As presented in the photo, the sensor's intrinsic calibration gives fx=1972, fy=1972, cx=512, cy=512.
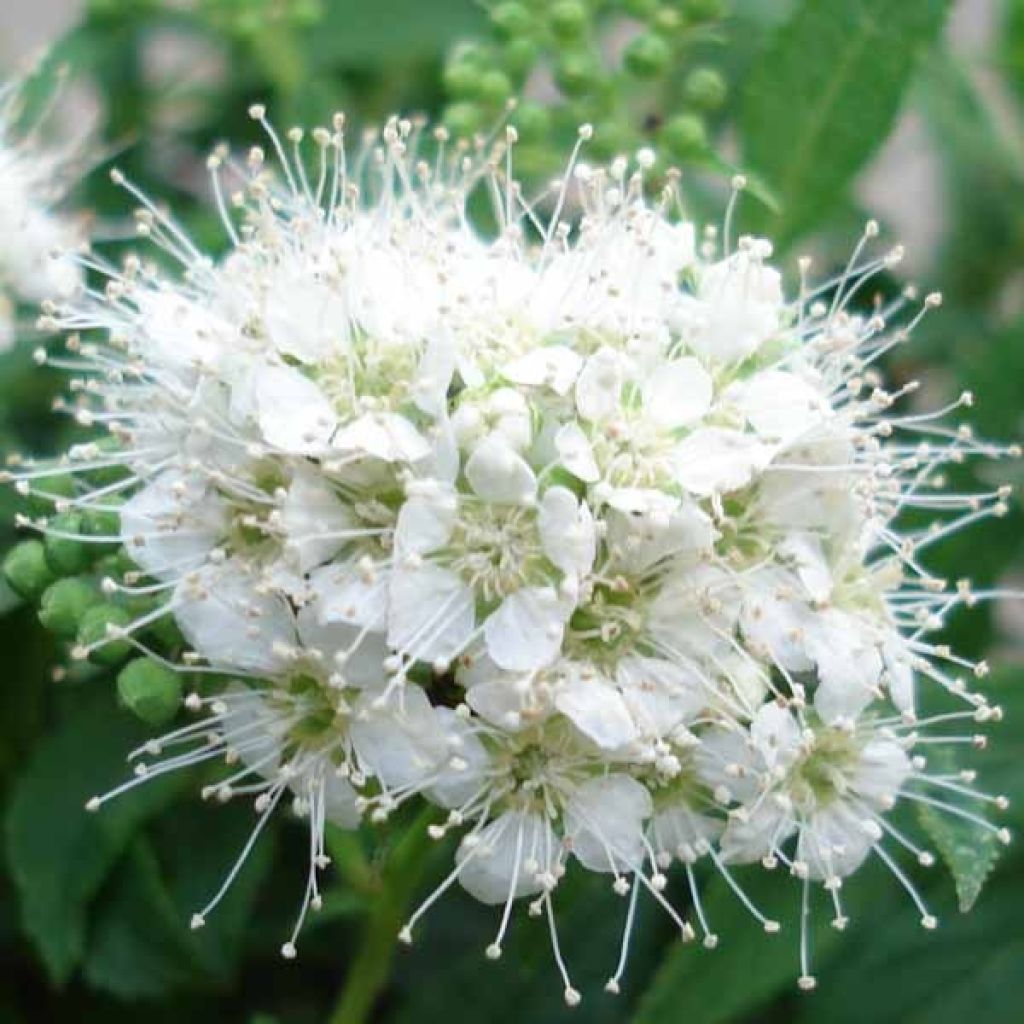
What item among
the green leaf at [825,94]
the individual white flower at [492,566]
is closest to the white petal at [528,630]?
the individual white flower at [492,566]

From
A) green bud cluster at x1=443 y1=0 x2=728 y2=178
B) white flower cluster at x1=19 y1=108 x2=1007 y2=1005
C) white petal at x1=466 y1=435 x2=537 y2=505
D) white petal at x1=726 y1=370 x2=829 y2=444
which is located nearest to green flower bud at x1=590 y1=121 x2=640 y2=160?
green bud cluster at x1=443 y1=0 x2=728 y2=178

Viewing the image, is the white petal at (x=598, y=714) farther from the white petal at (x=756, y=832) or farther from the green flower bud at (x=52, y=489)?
the green flower bud at (x=52, y=489)

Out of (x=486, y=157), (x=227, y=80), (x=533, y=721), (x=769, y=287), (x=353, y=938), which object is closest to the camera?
(x=533, y=721)

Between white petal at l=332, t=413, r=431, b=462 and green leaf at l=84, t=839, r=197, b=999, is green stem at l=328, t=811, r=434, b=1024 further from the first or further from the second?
white petal at l=332, t=413, r=431, b=462

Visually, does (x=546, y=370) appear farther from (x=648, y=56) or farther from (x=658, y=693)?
(x=648, y=56)


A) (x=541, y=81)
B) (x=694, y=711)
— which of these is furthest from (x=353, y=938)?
(x=541, y=81)

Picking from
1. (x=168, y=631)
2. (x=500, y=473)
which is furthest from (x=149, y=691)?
(x=500, y=473)

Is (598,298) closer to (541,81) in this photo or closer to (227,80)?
(227,80)
